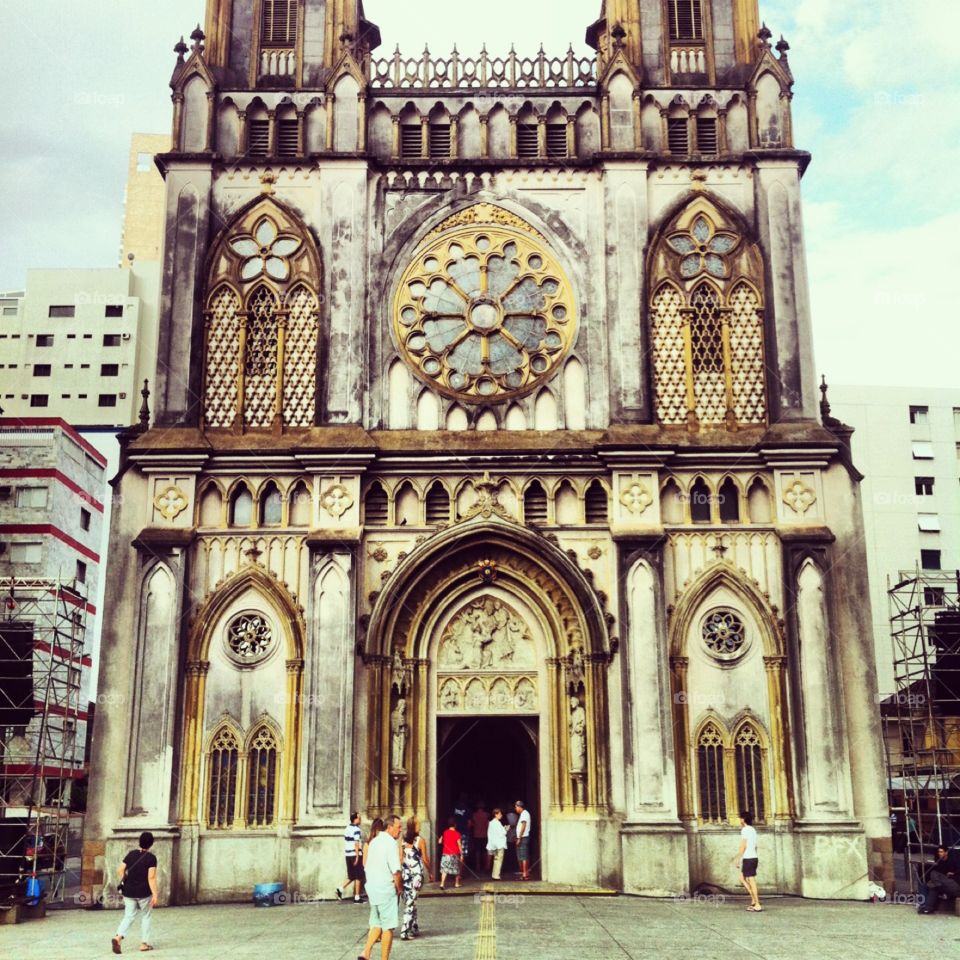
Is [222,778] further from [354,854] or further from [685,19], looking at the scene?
[685,19]

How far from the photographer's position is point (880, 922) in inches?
910

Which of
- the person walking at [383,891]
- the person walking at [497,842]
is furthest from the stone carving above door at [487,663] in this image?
the person walking at [383,891]

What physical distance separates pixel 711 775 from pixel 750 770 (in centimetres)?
91

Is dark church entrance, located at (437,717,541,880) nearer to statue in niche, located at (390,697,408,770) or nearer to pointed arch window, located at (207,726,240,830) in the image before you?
statue in niche, located at (390,697,408,770)

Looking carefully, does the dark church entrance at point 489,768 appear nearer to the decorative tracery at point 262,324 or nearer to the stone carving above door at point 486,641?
the stone carving above door at point 486,641

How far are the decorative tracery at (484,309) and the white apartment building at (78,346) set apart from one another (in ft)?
133

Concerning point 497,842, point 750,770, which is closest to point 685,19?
point 750,770

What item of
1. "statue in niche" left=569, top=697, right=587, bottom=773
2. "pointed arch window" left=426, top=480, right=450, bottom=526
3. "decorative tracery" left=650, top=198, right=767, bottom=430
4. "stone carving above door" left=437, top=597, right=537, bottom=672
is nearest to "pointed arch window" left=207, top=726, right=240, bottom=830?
"stone carving above door" left=437, top=597, right=537, bottom=672

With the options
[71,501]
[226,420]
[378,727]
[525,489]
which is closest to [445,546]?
[525,489]

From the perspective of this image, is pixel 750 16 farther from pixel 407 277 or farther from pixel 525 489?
pixel 525 489

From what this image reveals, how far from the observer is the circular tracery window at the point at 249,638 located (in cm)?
3008

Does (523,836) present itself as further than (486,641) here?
No

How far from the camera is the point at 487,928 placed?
21.4 meters

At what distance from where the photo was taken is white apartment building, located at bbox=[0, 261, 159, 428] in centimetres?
7006
